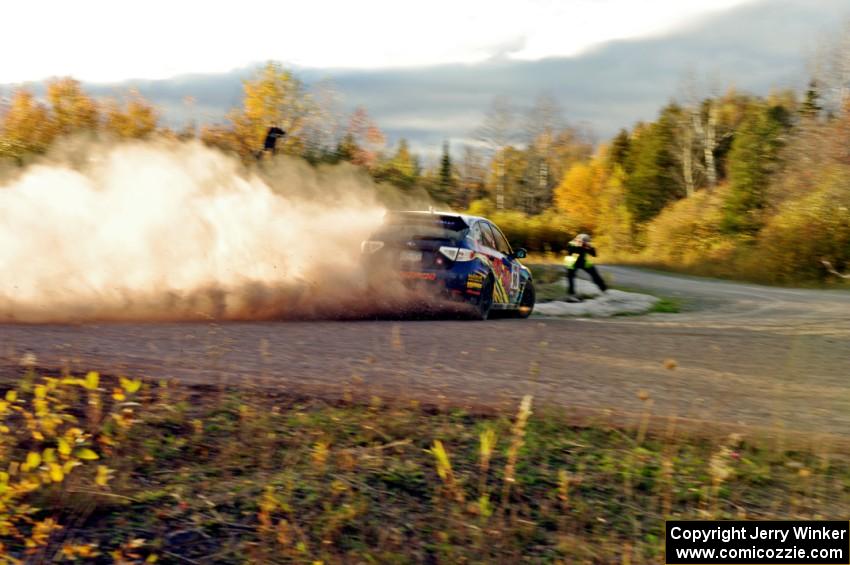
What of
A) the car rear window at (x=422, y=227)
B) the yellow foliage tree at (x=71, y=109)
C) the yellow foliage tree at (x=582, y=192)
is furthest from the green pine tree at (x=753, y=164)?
the car rear window at (x=422, y=227)

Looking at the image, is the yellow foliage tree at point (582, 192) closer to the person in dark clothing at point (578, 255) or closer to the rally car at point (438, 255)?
the person in dark clothing at point (578, 255)

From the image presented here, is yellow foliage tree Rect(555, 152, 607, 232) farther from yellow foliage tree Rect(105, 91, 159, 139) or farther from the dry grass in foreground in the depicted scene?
the dry grass in foreground

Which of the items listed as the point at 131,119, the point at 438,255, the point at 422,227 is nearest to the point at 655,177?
the point at 131,119

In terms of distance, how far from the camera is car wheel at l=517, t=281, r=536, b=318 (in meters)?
16.3

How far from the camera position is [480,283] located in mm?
14164

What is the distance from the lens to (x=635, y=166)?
3145 inches

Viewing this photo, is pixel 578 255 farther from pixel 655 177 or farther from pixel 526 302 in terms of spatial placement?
pixel 655 177

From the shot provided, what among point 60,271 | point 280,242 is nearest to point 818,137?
point 280,242

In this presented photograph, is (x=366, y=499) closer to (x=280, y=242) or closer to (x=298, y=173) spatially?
(x=280, y=242)

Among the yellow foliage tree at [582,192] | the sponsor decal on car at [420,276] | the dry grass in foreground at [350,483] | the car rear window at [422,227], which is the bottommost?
the yellow foliage tree at [582,192]

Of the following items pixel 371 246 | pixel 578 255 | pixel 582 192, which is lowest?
pixel 582 192

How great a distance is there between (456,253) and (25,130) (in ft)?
39.9

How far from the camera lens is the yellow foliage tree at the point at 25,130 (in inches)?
716

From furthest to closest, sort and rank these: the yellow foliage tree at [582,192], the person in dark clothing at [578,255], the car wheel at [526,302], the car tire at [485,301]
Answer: the yellow foliage tree at [582,192]
the person in dark clothing at [578,255]
the car wheel at [526,302]
the car tire at [485,301]
